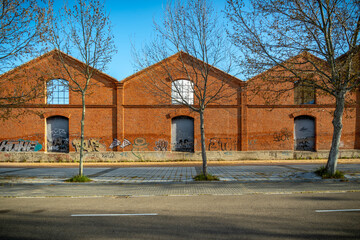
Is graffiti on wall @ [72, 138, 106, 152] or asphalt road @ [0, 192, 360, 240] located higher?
graffiti on wall @ [72, 138, 106, 152]

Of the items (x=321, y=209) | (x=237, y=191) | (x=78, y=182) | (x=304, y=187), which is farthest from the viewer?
(x=78, y=182)

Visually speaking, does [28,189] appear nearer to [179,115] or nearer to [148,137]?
[148,137]

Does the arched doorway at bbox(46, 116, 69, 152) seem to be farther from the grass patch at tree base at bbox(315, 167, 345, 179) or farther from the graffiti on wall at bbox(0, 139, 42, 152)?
the grass patch at tree base at bbox(315, 167, 345, 179)

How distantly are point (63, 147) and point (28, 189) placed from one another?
33.6 ft

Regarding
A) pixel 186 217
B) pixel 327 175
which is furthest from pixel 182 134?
pixel 186 217

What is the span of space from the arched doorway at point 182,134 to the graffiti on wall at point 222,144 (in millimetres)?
1608

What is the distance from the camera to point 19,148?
17750mm

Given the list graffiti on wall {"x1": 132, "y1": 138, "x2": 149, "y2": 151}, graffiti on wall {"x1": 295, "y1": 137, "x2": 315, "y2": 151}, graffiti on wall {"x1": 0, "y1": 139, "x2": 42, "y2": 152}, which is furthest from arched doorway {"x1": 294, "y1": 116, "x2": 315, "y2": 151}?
graffiti on wall {"x1": 0, "y1": 139, "x2": 42, "y2": 152}

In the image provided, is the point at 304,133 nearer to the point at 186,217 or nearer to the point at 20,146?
the point at 186,217

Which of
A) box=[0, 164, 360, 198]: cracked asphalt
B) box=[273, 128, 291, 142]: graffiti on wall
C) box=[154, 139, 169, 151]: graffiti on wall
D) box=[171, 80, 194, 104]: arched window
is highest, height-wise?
box=[171, 80, 194, 104]: arched window

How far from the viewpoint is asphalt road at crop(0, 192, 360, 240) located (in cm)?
416

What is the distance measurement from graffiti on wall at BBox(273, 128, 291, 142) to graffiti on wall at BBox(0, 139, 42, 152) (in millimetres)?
18857

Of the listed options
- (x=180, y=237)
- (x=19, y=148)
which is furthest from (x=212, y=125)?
(x=19, y=148)

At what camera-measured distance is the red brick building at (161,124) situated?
17.8m
